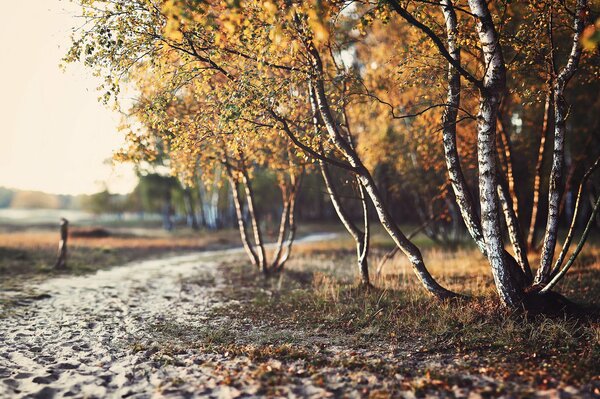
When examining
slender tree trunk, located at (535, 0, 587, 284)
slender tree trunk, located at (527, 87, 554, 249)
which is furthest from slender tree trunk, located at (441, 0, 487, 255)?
slender tree trunk, located at (527, 87, 554, 249)

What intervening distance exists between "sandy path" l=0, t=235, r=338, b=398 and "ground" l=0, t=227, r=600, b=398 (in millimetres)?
32

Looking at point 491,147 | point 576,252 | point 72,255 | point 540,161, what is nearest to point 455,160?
point 491,147

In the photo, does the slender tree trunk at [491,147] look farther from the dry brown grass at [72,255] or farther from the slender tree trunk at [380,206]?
the dry brown grass at [72,255]

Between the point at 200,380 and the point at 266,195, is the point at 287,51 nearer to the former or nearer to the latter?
the point at 200,380

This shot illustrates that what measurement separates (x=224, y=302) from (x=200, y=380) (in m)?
6.03

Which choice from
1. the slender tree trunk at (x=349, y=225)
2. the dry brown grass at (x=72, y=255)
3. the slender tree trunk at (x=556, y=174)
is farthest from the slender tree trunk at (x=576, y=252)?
the dry brown grass at (x=72, y=255)

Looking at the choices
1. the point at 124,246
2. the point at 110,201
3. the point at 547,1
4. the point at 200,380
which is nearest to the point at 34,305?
the point at 200,380

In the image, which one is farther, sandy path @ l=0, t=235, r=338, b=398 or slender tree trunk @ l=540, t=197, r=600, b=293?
slender tree trunk @ l=540, t=197, r=600, b=293

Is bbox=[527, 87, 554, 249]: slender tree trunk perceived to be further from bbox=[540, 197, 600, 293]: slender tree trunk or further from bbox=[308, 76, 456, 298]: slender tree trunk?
bbox=[308, 76, 456, 298]: slender tree trunk

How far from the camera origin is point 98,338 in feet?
27.8

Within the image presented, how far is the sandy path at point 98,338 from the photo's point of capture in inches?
238

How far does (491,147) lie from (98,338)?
30.1 feet

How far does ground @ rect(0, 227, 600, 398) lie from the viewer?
5.83 m

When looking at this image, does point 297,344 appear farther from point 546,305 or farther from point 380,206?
point 546,305
